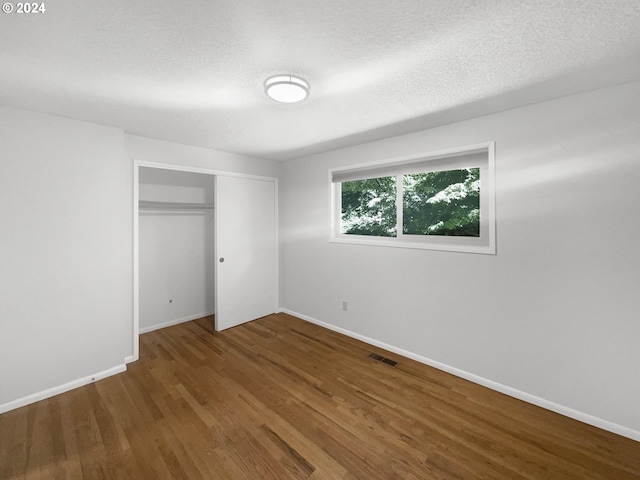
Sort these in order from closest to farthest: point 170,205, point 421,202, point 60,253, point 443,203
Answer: point 60,253 → point 443,203 → point 421,202 → point 170,205

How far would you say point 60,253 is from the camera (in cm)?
232

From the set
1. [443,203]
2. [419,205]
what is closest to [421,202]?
[419,205]

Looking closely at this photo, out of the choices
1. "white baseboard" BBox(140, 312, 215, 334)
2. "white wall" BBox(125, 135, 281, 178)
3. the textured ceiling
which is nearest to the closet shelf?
"white wall" BBox(125, 135, 281, 178)

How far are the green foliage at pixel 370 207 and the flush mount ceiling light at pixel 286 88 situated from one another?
1.65 m

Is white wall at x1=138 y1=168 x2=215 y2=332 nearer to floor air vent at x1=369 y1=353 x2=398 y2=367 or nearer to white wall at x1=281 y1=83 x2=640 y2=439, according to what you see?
floor air vent at x1=369 y1=353 x2=398 y2=367

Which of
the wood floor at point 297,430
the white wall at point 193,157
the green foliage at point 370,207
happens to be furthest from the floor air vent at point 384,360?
the white wall at point 193,157

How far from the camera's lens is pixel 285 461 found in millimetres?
1637

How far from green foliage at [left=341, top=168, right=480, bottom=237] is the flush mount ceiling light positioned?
164 cm

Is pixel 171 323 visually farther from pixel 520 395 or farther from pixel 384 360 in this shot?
pixel 520 395

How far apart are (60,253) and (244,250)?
1.95 metres

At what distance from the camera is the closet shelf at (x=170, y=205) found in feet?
11.3

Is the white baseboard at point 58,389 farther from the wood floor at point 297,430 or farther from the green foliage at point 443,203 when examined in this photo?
the green foliage at point 443,203

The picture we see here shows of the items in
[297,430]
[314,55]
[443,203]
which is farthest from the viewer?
[443,203]

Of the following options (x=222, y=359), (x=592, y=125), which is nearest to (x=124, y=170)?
(x=222, y=359)
